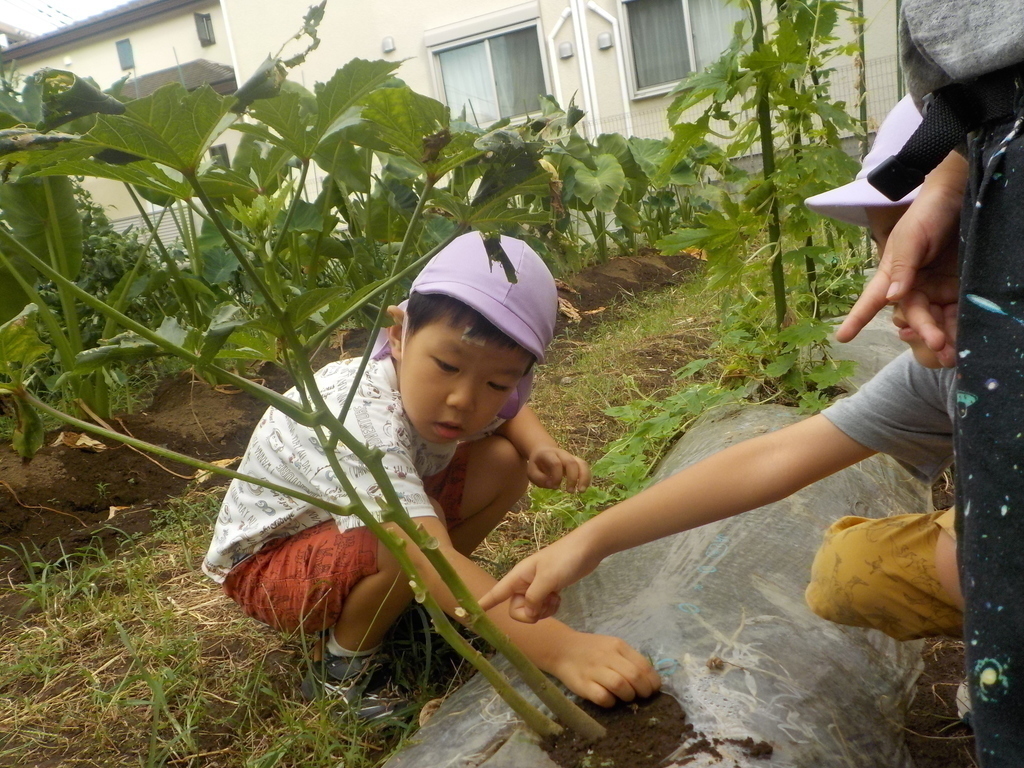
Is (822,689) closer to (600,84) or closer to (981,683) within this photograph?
(981,683)

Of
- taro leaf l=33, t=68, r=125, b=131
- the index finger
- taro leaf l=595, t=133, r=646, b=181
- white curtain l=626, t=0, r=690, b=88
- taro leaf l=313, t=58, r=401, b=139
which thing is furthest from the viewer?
white curtain l=626, t=0, r=690, b=88

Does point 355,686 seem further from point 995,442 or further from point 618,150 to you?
point 618,150

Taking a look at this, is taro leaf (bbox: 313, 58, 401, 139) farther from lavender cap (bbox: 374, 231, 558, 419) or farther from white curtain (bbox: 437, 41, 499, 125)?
white curtain (bbox: 437, 41, 499, 125)

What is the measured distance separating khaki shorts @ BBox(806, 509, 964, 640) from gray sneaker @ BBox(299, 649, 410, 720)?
0.67 meters

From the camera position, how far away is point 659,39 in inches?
358

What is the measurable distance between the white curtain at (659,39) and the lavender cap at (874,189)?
852 centimetres

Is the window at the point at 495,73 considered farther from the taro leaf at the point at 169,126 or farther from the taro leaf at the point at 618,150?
the taro leaf at the point at 169,126

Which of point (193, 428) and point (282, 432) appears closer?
point (282, 432)

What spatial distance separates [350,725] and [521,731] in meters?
0.39

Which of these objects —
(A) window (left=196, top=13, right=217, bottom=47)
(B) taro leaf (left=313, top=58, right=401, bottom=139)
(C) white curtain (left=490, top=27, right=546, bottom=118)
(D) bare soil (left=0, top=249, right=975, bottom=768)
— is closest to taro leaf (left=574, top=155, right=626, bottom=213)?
(D) bare soil (left=0, top=249, right=975, bottom=768)

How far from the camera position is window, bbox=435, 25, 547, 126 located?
9.61m

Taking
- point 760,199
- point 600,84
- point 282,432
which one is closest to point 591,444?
point 760,199

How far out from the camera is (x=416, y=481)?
50.6 inches

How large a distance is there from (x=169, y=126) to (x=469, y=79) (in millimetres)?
9867
